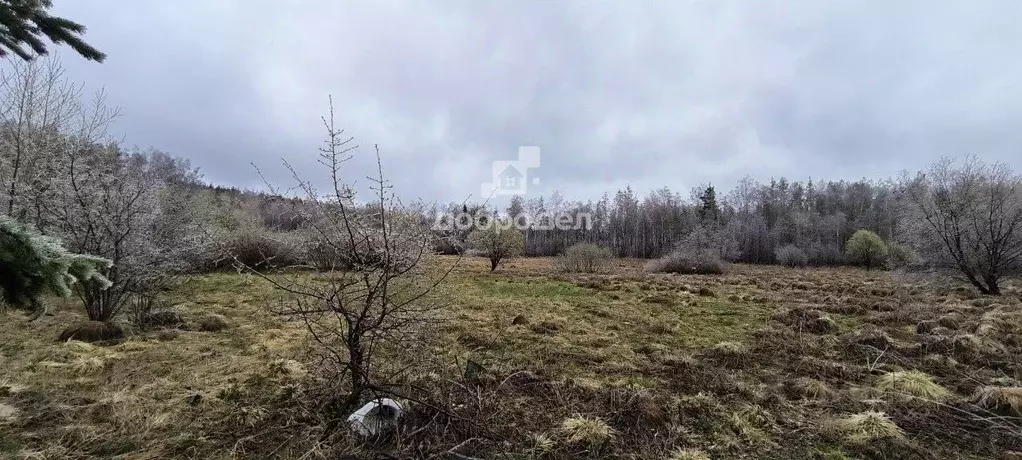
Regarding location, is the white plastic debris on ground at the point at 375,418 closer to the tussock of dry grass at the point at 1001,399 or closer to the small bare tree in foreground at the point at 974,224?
the tussock of dry grass at the point at 1001,399

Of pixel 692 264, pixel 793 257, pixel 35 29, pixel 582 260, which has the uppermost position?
pixel 35 29

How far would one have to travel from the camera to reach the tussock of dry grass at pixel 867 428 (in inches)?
136

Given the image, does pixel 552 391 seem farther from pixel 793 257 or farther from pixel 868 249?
pixel 793 257

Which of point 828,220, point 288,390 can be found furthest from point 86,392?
point 828,220

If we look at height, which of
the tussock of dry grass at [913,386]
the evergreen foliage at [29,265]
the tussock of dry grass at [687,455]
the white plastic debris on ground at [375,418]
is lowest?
the tussock of dry grass at [687,455]

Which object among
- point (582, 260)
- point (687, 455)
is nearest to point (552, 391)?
point (687, 455)

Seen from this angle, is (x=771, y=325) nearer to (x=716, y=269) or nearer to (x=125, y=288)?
(x=125, y=288)

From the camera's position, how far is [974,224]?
1260cm

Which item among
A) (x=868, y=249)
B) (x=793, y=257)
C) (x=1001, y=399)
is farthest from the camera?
(x=793, y=257)

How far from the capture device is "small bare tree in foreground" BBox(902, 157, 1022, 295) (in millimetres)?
12273

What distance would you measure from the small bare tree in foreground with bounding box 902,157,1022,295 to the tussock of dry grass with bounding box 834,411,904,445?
1336 cm

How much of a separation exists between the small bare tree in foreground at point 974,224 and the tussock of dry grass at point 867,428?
1336 cm

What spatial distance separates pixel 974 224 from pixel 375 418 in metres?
17.4

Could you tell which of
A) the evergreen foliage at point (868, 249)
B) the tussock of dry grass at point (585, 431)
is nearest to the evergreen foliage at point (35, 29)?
the tussock of dry grass at point (585, 431)
